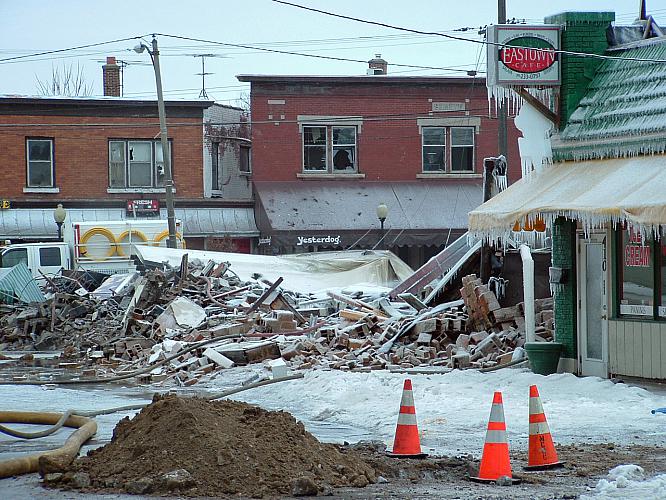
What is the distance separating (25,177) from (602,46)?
2963 cm

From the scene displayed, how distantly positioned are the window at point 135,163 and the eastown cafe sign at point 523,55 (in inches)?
1087

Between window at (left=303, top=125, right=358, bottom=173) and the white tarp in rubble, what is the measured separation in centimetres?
1008

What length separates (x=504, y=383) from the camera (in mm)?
17250

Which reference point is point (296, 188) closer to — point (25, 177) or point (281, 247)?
point (281, 247)

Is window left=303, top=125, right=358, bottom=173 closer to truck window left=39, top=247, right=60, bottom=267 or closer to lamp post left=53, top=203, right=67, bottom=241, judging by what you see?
lamp post left=53, top=203, right=67, bottom=241

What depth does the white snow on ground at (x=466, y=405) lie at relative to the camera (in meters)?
12.9

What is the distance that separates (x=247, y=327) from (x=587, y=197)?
1074 cm

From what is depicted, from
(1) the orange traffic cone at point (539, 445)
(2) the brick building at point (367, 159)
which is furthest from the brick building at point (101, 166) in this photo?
(1) the orange traffic cone at point (539, 445)

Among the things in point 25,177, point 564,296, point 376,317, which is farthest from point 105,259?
point 564,296

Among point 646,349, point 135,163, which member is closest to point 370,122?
point 135,163

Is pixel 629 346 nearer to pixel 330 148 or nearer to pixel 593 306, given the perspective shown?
pixel 593 306

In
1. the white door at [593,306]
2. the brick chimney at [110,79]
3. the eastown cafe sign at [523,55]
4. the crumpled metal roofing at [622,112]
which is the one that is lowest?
the white door at [593,306]

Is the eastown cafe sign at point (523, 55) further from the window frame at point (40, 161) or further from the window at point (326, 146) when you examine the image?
the window frame at point (40, 161)

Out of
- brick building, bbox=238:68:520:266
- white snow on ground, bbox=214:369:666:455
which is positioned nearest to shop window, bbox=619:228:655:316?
white snow on ground, bbox=214:369:666:455
